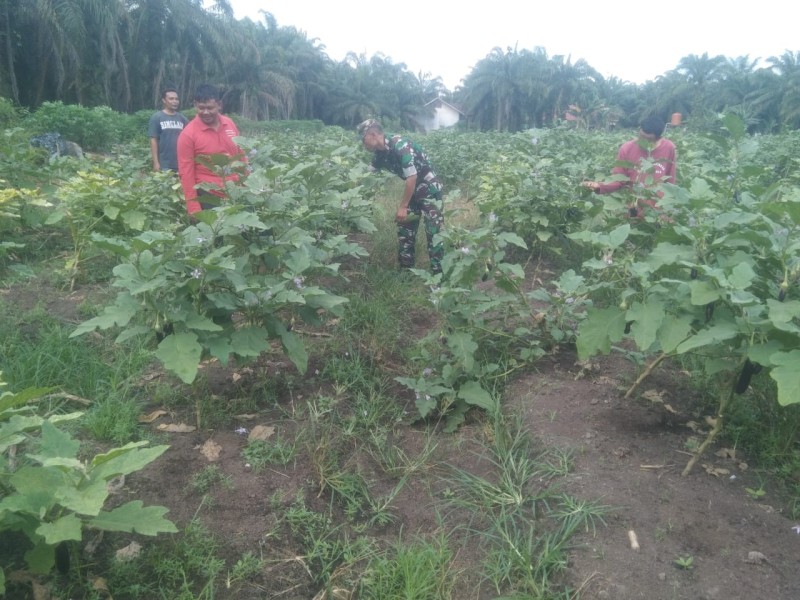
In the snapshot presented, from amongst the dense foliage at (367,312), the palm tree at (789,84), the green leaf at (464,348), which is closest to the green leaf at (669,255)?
the dense foliage at (367,312)

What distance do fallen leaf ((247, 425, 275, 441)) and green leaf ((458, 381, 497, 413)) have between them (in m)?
0.91

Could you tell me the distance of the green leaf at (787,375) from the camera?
175 centimetres

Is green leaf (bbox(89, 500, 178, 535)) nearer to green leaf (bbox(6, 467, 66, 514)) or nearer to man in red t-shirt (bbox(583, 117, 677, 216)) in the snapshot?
green leaf (bbox(6, 467, 66, 514))

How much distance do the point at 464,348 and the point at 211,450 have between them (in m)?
1.25

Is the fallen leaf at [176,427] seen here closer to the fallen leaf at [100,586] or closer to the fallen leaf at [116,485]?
the fallen leaf at [116,485]

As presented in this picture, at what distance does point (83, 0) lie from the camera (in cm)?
2389

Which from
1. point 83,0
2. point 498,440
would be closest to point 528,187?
point 498,440

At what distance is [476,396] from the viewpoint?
289 centimetres

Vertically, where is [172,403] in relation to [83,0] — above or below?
below

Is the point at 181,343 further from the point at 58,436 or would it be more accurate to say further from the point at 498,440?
the point at 498,440

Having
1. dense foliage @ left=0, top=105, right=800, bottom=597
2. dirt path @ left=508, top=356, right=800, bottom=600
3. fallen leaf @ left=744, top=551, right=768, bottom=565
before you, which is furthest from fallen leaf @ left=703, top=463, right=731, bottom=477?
fallen leaf @ left=744, top=551, right=768, bottom=565

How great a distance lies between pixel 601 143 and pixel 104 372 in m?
9.20

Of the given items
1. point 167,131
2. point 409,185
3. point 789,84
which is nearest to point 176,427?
point 409,185

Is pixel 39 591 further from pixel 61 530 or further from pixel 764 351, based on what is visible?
pixel 764 351
